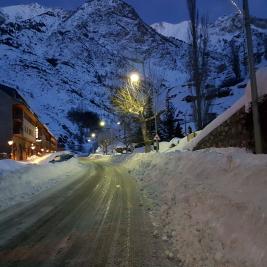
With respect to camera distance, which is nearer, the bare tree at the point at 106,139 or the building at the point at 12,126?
the building at the point at 12,126

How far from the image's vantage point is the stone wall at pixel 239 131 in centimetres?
1666

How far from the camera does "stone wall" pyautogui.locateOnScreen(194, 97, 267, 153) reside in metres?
16.7

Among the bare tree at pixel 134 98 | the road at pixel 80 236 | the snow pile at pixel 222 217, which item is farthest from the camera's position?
the bare tree at pixel 134 98

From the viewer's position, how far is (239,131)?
62.7 feet

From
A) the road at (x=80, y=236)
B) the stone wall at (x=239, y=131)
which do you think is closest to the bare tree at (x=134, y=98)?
the stone wall at (x=239, y=131)

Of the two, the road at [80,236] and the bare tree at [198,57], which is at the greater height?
the bare tree at [198,57]

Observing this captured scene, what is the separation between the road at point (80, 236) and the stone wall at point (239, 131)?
5.54 metres

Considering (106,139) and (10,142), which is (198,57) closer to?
(10,142)

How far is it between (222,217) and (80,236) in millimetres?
3336

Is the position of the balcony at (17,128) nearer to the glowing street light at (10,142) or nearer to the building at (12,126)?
the building at (12,126)

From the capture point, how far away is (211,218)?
827 centimetres

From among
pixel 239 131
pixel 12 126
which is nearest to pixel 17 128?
pixel 12 126

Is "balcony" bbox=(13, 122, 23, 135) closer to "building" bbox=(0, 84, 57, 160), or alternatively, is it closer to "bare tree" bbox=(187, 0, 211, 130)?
"building" bbox=(0, 84, 57, 160)

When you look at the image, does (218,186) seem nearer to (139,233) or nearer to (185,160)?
(139,233)
